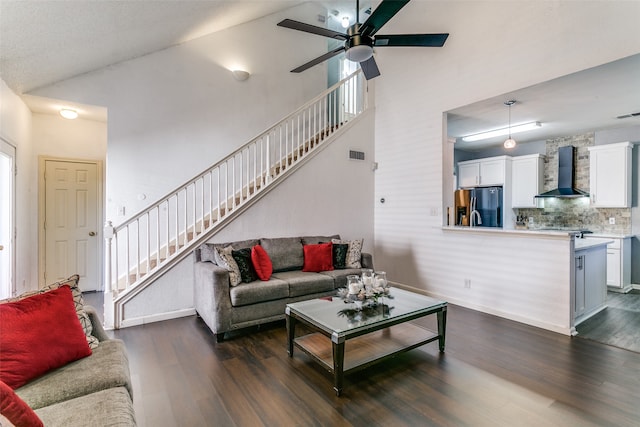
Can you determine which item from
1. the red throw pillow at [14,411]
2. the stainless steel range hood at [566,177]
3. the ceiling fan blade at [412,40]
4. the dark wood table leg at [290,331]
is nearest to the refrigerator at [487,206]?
the stainless steel range hood at [566,177]

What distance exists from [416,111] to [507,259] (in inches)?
102

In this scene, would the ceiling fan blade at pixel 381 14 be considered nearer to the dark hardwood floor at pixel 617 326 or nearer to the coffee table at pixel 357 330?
the coffee table at pixel 357 330

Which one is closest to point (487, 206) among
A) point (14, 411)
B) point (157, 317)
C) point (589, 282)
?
point (589, 282)

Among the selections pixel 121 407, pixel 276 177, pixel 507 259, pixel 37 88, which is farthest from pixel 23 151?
pixel 507 259

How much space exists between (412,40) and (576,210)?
205 inches

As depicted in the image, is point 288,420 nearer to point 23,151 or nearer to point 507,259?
point 507,259

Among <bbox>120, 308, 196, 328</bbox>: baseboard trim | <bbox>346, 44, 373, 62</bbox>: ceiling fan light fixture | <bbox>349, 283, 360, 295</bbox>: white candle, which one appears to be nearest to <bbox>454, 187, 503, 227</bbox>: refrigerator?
<bbox>346, 44, 373, 62</bbox>: ceiling fan light fixture

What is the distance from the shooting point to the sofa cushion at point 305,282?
12.2 feet

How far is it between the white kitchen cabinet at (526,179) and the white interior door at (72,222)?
8100mm

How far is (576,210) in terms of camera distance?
6.00m

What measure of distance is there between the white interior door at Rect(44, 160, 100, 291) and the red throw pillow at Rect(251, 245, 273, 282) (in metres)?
3.25

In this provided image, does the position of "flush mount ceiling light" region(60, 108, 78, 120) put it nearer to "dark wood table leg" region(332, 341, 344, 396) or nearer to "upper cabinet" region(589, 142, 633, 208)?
"dark wood table leg" region(332, 341, 344, 396)

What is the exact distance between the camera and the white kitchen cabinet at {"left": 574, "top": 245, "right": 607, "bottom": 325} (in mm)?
3547

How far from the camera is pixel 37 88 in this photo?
3908 mm
